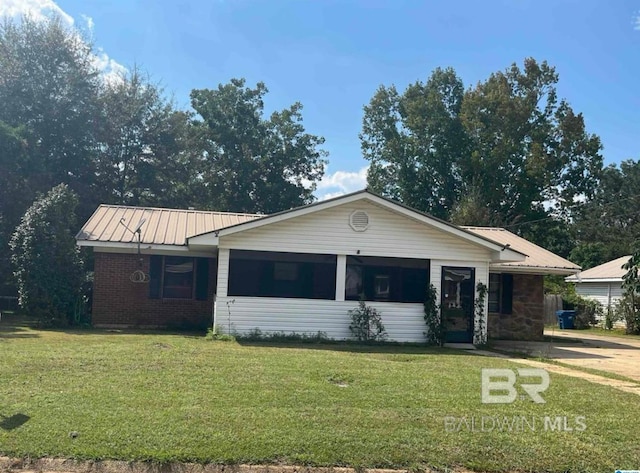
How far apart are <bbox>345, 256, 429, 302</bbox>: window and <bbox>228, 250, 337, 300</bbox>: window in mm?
547

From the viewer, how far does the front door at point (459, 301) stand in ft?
49.7

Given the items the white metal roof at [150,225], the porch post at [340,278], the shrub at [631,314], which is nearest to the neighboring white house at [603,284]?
the shrub at [631,314]

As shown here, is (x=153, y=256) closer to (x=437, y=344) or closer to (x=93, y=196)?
(x=437, y=344)

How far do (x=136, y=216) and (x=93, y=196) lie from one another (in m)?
11.8

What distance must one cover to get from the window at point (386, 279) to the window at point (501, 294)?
152 inches

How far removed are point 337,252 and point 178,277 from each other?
5.22 metres

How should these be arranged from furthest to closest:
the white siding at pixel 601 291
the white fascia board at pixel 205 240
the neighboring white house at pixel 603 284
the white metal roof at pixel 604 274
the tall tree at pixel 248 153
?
the tall tree at pixel 248 153, the white siding at pixel 601 291, the neighboring white house at pixel 603 284, the white metal roof at pixel 604 274, the white fascia board at pixel 205 240

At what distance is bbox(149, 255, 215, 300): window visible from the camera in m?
16.5

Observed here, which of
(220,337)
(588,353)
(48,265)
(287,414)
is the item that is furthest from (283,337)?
(588,353)

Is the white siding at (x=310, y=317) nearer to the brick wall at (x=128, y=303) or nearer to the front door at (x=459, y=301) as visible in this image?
the front door at (x=459, y=301)

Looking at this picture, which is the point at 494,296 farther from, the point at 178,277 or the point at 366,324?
the point at 178,277

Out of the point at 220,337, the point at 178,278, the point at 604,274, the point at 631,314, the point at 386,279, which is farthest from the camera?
the point at 604,274

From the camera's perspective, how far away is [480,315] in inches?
598

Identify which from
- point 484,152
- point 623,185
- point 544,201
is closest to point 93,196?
point 484,152
